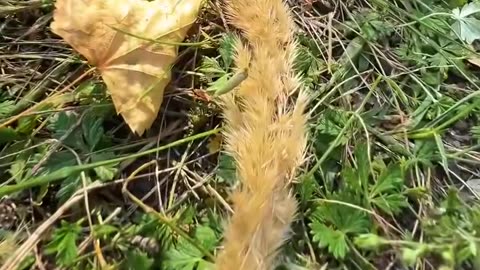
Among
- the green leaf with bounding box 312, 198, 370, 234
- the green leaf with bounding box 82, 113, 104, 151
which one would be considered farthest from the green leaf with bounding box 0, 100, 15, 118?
the green leaf with bounding box 312, 198, 370, 234

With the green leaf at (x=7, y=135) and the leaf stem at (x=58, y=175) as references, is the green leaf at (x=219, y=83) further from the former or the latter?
the green leaf at (x=7, y=135)

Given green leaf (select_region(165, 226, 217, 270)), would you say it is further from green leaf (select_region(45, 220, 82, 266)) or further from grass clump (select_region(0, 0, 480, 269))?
green leaf (select_region(45, 220, 82, 266))

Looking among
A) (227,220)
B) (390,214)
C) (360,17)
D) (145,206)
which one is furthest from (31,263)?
(360,17)

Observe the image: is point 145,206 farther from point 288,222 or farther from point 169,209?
point 288,222

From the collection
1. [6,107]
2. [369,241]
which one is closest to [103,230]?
[6,107]

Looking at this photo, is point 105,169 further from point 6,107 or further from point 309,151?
point 309,151

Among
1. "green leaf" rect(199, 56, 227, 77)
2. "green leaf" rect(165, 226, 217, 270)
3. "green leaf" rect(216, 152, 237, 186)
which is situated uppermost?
"green leaf" rect(199, 56, 227, 77)
